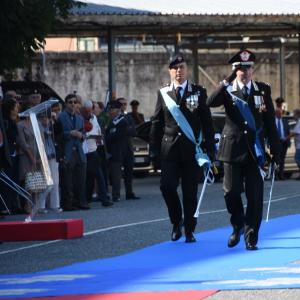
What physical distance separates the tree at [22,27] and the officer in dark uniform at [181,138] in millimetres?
8991

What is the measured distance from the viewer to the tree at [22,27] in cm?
2272

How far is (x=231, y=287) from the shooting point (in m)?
10.6

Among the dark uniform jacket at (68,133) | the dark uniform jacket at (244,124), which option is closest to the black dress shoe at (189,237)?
the dark uniform jacket at (244,124)

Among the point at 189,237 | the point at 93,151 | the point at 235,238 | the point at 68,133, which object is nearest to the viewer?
the point at 235,238

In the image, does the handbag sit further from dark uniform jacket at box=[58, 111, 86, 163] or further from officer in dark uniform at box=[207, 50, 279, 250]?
dark uniform jacket at box=[58, 111, 86, 163]

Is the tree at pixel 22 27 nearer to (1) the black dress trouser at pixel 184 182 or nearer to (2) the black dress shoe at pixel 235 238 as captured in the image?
(1) the black dress trouser at pixel 184 182

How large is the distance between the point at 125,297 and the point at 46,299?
68 cm

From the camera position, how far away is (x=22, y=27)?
23297mm

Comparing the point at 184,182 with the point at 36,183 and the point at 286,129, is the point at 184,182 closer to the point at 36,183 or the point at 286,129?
the point at 36,183

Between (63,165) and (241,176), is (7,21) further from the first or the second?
(241,176)

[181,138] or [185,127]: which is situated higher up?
[185,127]

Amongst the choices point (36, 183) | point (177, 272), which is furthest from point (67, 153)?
point (177, 272)

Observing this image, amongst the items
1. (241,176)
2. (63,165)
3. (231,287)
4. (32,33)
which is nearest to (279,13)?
(32,33)

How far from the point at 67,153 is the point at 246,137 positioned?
808 cm
